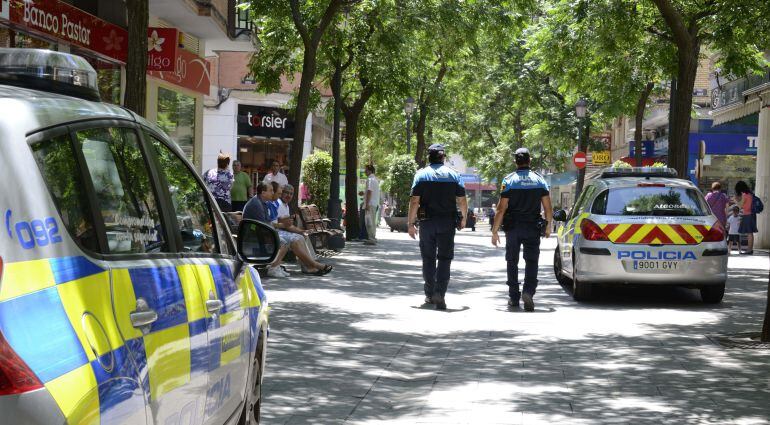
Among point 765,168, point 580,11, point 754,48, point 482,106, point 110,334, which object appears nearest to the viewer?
point 110,334

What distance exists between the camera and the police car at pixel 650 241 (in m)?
14.3

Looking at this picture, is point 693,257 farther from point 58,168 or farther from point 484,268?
point 58,168

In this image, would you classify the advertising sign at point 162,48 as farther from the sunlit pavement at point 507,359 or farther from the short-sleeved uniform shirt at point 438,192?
the short-sleeved uniform shirt at point 438,192

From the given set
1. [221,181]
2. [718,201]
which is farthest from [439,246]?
[718,201]

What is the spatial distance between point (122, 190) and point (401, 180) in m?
45.4

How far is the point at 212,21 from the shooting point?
78.7ft

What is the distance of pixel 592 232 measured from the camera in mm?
14625

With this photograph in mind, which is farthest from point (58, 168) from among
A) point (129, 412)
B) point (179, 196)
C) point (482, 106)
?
point (482, 106)

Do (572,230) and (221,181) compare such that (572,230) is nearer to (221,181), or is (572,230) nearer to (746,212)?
(221,181)

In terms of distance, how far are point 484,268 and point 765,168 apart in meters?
15.1

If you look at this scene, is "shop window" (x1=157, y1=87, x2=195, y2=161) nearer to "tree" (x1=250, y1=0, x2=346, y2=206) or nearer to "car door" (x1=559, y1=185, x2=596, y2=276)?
"tree" (x1=250, y1=0, x2=346, y2=206)

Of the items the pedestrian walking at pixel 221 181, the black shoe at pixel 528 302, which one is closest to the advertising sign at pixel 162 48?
the pedestrian walking at pixel 221 181

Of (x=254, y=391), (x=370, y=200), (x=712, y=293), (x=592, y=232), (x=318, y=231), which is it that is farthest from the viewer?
(x=370, y=200)

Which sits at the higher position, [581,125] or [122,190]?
[581,125]
